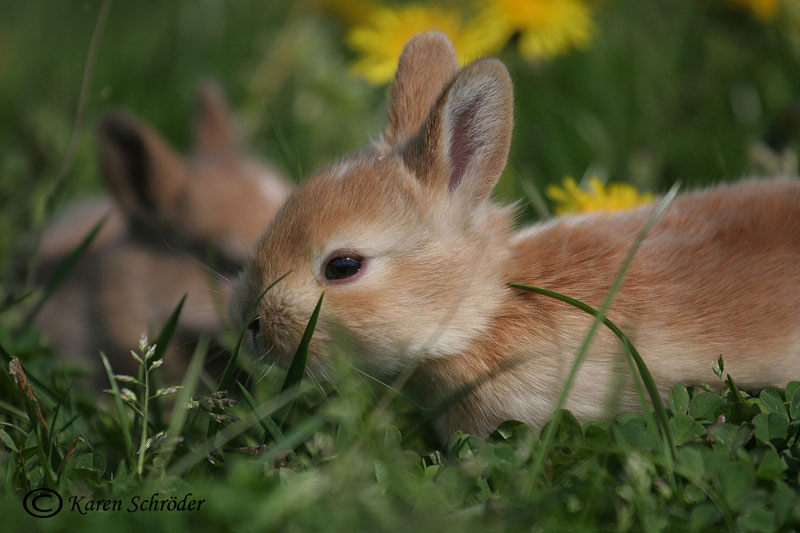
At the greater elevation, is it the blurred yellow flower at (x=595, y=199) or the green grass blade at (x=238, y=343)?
the blurred yellow flower at (x=595, y=199)

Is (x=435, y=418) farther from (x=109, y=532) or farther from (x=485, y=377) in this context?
(x=109, y=532)

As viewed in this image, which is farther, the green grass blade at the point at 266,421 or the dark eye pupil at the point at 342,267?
the dark eye pupil at the point at 342,267

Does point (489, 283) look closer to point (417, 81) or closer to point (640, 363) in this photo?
point (640, 363)

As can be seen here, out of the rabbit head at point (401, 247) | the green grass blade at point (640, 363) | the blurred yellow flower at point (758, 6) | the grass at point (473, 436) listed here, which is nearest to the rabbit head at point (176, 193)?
the grass at point (473, 436)

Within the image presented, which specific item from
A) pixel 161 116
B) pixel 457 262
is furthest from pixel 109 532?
pixel 161 116

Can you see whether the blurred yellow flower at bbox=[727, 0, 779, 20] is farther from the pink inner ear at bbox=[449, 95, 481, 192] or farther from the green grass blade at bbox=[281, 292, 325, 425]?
the green grass blade at bbox=[281, 292, 325, 425]

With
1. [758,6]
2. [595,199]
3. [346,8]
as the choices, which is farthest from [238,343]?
[346,8]

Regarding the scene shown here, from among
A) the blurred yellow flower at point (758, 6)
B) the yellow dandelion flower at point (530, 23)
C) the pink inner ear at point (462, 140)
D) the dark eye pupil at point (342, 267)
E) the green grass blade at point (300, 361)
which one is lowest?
the green grass blade at point (300, 361)

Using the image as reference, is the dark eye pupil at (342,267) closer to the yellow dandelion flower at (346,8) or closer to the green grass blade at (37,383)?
the green grass blade at (37,383)
